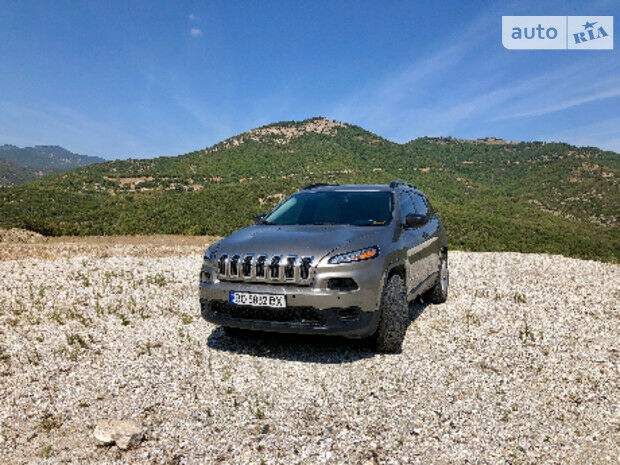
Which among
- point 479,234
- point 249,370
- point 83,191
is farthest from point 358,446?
point 83,191

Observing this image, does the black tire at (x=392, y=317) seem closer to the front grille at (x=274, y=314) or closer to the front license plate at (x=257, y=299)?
the front grille at (x=274, y=314)

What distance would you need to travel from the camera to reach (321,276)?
396 cm

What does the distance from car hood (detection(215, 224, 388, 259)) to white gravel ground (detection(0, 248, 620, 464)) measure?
1.31m

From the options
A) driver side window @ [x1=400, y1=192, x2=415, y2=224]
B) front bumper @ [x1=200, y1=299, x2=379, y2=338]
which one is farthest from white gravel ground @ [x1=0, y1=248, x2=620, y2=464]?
driver side window @ [x1=400, y1=192, x2=415, y2=224]

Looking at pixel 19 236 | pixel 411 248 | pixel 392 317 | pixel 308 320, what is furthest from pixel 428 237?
pixel 19 236

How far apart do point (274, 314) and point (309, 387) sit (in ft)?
2.63

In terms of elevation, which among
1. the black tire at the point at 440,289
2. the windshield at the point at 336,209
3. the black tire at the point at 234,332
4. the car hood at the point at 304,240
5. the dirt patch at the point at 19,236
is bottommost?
the black tire at the point at 234,332

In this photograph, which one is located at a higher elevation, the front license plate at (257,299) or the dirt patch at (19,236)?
the dirt patch at (19,236)

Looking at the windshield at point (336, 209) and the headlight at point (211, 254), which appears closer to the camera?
the headlight at point (211, 254)

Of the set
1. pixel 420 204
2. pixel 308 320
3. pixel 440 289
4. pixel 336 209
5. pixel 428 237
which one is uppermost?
pixel 420 204

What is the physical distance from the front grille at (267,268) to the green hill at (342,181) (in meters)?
15.1

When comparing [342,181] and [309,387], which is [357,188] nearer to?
[309,387]

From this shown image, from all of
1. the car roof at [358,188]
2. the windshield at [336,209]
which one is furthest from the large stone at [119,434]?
the car roof at [358,188]

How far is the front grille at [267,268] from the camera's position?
4004 millimetres
